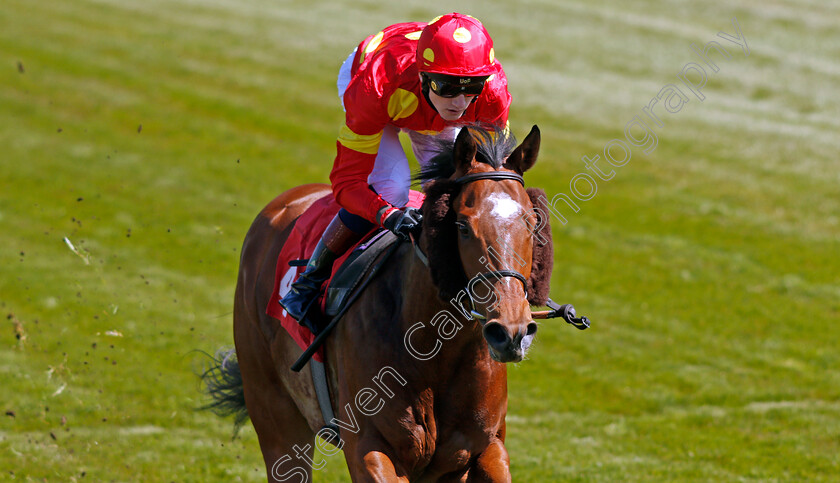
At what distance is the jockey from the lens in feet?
12.9

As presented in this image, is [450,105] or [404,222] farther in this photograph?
[450,105]

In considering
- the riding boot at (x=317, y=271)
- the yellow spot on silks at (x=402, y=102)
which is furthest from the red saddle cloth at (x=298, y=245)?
the yellow spot on silks at (x=402, y=102)

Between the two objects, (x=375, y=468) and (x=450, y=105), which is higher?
(x=450, y=105)

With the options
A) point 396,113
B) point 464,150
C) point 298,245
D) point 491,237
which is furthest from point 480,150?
point 298,245

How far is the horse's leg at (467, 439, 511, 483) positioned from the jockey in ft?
3.43

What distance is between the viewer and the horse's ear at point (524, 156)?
12.0 feet

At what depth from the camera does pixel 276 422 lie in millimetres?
5512

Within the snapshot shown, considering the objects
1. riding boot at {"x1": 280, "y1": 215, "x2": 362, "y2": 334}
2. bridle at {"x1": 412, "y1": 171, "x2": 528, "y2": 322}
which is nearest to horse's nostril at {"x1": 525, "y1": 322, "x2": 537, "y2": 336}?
bridle at {"x1": 412, "y1": 171, "x2": 528, "y2": 322}

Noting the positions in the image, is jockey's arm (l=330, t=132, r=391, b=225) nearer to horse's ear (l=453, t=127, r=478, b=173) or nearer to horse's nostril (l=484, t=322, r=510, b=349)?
horse's ear (l=453, t=127, r=478, b=173)

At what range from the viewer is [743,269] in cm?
1170

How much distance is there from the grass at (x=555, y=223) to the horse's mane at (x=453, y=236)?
357cm

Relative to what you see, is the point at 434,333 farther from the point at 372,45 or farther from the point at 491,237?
the point at 372,45

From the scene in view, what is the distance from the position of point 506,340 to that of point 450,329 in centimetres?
69

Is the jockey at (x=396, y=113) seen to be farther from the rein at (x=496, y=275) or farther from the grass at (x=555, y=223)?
the grass at (x=555, y=223)
